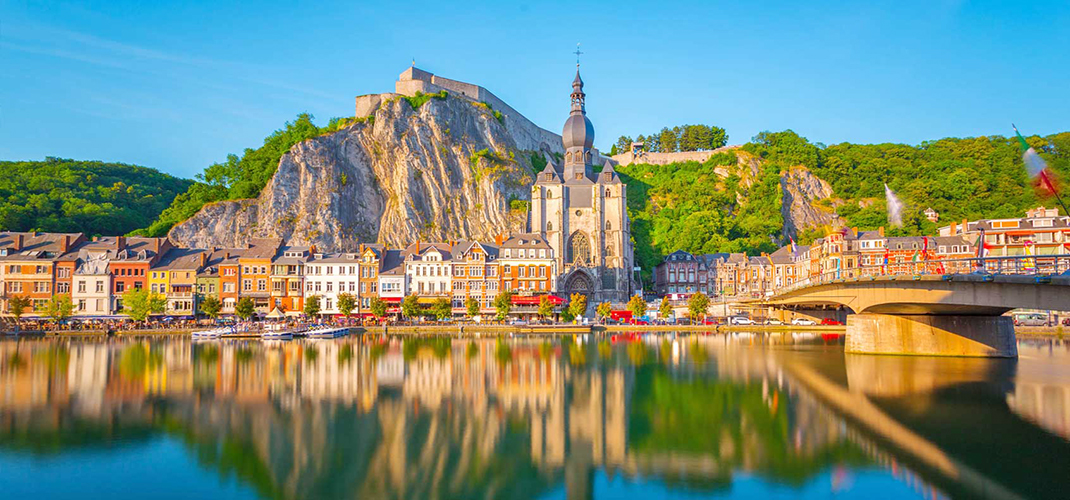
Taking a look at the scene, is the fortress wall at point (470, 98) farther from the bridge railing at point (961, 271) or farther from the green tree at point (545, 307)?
the bridge railing at point (961, 271)

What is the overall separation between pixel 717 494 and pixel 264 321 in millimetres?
56664

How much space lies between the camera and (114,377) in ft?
101

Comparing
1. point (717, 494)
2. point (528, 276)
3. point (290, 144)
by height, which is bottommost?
point (717, 494)

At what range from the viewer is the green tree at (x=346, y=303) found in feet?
207

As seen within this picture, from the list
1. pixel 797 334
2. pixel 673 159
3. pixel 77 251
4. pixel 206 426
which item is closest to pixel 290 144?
pixel 77 251

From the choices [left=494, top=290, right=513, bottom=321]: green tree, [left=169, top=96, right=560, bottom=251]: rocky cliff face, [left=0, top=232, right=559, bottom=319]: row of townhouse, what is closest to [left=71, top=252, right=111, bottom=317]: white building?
[left=0, top=232, right=559, bottom=319]: row of townhouse

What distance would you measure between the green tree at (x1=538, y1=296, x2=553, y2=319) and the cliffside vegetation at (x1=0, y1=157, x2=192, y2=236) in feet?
178

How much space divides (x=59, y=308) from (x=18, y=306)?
2.87m

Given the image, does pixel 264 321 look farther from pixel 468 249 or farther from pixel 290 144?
pixel 290 144

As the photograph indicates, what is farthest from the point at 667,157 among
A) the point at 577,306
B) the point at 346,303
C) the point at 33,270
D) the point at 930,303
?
the point at 930,303

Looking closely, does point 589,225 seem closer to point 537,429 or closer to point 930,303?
A: point 930,303

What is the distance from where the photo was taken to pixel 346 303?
6325cm

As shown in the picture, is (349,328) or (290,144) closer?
(349,328)

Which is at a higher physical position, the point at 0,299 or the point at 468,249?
the point at 468,249
